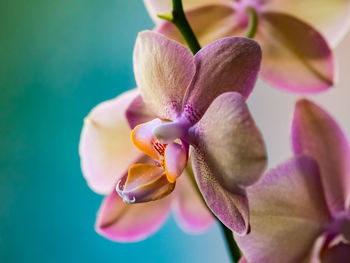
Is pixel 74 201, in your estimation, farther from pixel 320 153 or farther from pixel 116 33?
pixel 320 153

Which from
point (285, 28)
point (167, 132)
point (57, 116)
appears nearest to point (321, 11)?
point (285, 28)

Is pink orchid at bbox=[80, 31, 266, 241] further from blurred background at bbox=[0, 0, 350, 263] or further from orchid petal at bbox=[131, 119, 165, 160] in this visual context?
blurred background at bbox=[0, 0, 350, 263]

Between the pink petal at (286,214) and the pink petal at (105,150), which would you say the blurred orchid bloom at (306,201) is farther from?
the pink petal at (105,150)

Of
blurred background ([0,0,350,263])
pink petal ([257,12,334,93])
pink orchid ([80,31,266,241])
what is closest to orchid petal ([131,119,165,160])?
pink orchid ([80,31,266,241])

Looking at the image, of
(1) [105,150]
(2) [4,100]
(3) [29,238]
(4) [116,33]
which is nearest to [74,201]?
(3) [29,238]

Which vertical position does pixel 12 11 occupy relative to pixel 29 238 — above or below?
above

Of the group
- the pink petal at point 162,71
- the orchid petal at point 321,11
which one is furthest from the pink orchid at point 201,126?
the orchid petal at point 321,11
